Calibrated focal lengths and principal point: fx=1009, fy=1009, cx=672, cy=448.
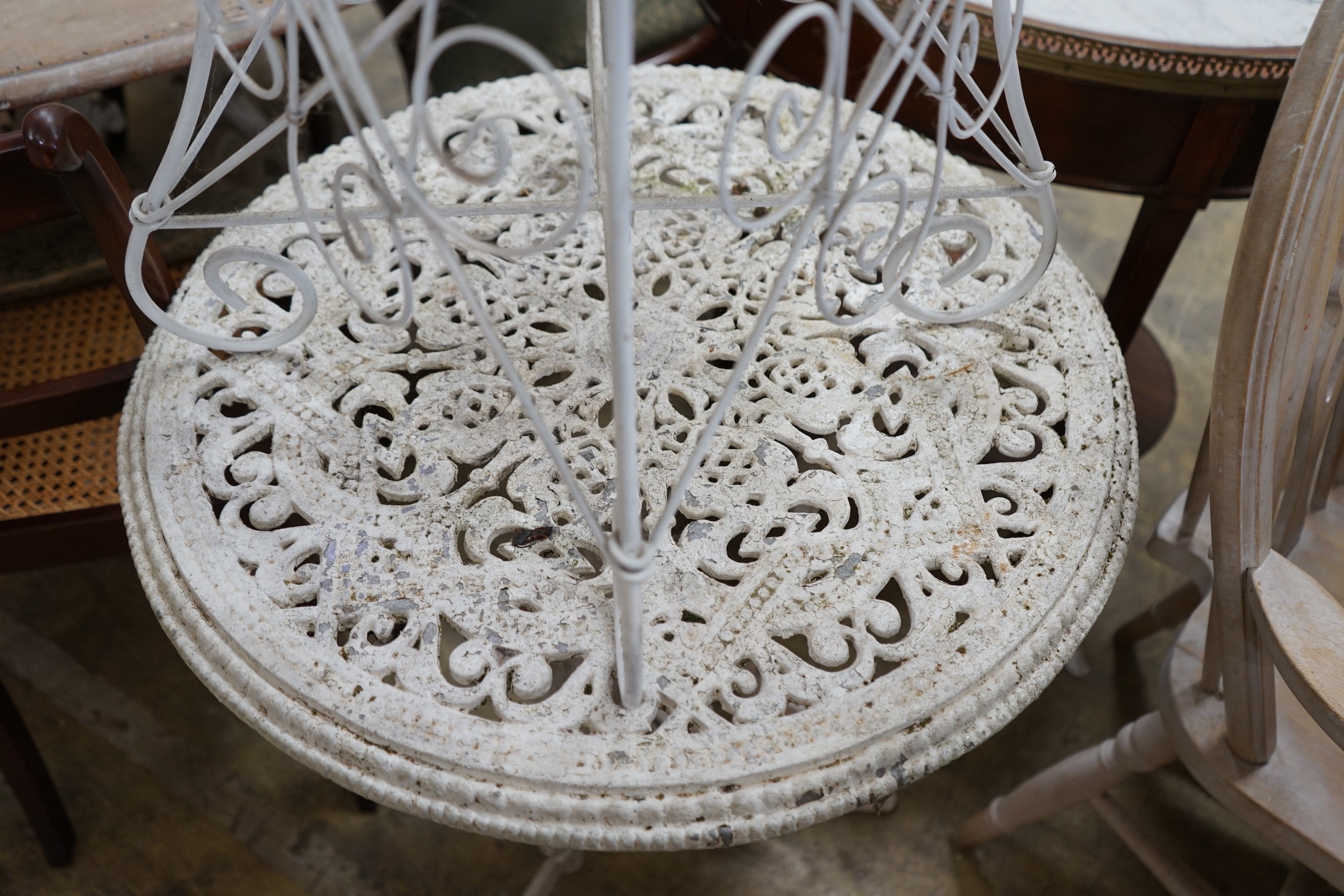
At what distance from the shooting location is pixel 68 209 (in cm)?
73

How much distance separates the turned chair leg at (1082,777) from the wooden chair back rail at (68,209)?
0.90 m

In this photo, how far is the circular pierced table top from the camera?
58 cm

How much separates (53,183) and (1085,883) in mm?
1242

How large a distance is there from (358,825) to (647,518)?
75 centimetres

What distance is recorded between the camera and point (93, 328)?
3.61ft

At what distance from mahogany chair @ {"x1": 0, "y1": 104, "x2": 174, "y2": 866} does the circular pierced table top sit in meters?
0.09

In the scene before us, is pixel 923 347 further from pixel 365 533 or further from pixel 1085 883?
pixel 1085 883

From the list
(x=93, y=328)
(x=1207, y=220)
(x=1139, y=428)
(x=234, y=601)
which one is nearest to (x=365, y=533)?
(x=234, y=601)

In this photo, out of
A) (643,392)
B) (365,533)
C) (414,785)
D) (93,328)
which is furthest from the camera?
(93,328)

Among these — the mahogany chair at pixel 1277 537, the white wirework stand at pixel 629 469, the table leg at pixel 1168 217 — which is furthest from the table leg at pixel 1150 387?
the white wirework stand at pixel 629 469

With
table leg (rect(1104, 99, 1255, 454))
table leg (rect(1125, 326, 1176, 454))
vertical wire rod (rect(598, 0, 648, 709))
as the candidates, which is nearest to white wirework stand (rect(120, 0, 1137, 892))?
vertical wire rod (rect(598, 0, 648, 709))

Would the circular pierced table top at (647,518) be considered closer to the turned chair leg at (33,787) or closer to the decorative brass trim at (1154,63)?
the decorative brass trim at (1154,63)

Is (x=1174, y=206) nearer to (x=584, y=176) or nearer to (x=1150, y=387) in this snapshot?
(x=1150, y=387)

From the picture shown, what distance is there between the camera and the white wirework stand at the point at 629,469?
0.56 metres
